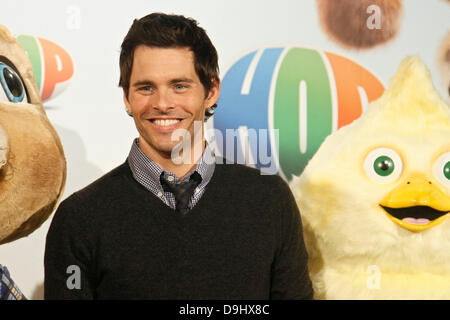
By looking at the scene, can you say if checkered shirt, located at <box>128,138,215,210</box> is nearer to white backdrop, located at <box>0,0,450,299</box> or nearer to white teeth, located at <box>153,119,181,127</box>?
white teeth, located at <box>153,119,181,127</box>

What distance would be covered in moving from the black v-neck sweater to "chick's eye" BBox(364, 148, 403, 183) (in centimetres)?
22

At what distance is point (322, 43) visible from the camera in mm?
1440

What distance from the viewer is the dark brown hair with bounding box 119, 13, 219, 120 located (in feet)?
3.86

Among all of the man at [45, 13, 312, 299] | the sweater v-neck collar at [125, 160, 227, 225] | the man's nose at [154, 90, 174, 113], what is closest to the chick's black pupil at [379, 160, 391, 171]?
the man at [45, 13, 312, 299]

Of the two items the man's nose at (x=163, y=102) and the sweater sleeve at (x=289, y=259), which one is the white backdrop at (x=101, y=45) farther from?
the sweater sleeve at (x=289, y=259)

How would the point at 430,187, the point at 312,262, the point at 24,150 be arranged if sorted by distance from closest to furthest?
the point at 24,150 → the point at 430,187 → the point at 312,262

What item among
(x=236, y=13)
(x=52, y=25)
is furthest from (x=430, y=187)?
(x=52, y=25)

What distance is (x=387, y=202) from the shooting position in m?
1.25

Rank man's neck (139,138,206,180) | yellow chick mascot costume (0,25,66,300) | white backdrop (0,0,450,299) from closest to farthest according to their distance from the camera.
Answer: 1. yellow chick mascot costume (0,25,66,300)
2. man's neck (139,138,206,180)
3. white backdrop (0,0,450,299)

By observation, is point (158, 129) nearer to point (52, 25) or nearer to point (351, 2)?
point (52, 25)

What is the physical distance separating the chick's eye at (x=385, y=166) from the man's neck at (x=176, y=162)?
388 millimetres

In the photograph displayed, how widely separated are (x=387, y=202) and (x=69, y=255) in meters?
0.67

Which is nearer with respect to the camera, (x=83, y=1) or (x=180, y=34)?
(x=180, y=34)
